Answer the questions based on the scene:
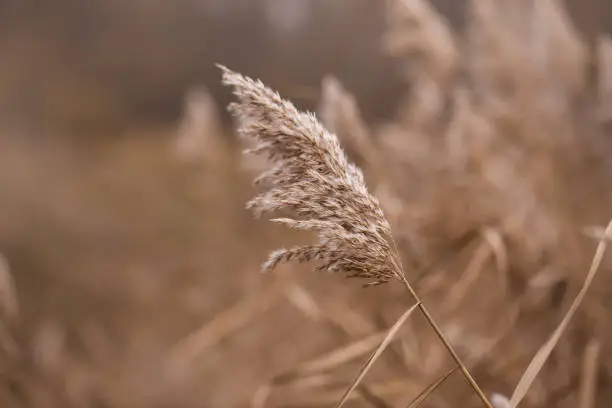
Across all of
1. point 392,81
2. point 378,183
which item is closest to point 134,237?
point 392,81

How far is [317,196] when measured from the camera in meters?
0.66

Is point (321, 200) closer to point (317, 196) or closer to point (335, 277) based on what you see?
point (317, 196)

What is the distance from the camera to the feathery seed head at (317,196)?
63 centimetres

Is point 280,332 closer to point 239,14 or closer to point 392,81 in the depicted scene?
point 392,81

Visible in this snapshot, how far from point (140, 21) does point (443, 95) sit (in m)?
3.16

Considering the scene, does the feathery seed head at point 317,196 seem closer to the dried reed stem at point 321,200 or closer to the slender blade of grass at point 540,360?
the dried reed stem at point 321,200

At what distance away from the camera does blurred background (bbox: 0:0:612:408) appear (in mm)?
1213

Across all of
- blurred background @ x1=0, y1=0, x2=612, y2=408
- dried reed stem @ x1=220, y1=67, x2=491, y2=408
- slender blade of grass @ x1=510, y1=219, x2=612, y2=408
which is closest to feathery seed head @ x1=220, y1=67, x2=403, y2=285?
dried reed stem @ x1=220, y1=67, x2=491, y2=408

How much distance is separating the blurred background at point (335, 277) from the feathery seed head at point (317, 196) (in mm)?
363

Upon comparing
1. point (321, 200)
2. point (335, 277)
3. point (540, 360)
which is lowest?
point (540, 360)

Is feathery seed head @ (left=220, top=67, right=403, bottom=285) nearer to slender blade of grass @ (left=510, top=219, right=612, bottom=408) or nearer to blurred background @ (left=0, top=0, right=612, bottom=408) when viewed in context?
slender blade of grass @ (left=510, top=219, right=612, bottom=408)

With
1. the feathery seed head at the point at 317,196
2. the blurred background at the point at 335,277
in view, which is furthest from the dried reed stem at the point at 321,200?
the blurred background at the point at 335,277

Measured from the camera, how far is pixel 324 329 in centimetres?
159

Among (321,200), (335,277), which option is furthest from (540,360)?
(335,277)
